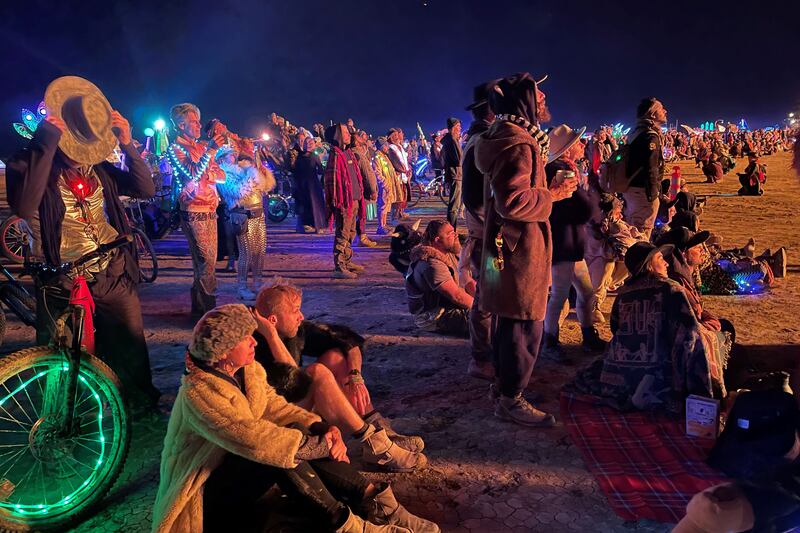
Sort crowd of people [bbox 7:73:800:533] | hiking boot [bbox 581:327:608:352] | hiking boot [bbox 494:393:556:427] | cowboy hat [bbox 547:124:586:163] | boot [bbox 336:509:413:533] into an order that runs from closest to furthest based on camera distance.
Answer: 1. crowd of people [bbox 7:73:800:533]
2. boot [bbox 336:509:413:533]
3. hiking boot [bbox 494:393:556:427]
4. cowboy hat [bbox 547:124:586:163]
5. hiking boot [bbox 581:327:608:352]

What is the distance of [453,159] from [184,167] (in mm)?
6172

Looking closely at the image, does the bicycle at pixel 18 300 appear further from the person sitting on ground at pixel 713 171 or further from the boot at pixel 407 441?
the person sitting on ground at pixel 713 171

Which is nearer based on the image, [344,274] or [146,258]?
[344,274]

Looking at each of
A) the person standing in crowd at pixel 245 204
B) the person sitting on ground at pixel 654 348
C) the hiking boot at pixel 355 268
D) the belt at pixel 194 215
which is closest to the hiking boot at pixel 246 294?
the person standing in crowd at pixel 245 204

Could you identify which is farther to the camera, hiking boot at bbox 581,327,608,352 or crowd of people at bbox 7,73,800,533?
hiking boot at bbox 581,327,608,352

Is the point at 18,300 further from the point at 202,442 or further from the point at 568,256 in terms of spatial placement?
the point at 568,256

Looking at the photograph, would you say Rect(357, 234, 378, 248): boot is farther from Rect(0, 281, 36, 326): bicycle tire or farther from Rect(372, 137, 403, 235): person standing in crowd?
Rect(0, 281, 36, 326): bicycle tire

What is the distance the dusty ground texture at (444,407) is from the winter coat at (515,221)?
0.90 meters

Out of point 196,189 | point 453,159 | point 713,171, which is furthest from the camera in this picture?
point 713,171

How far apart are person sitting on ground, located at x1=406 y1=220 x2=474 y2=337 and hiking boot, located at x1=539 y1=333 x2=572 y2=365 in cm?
86

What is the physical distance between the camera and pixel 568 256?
16.1 ft

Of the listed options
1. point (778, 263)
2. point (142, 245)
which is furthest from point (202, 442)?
point (778, 263)

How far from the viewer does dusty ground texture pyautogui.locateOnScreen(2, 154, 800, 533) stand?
298cm

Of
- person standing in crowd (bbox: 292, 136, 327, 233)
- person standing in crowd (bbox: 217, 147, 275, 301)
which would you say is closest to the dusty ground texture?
person standing in crowd (bbox: 217, 147, 275, 301)
